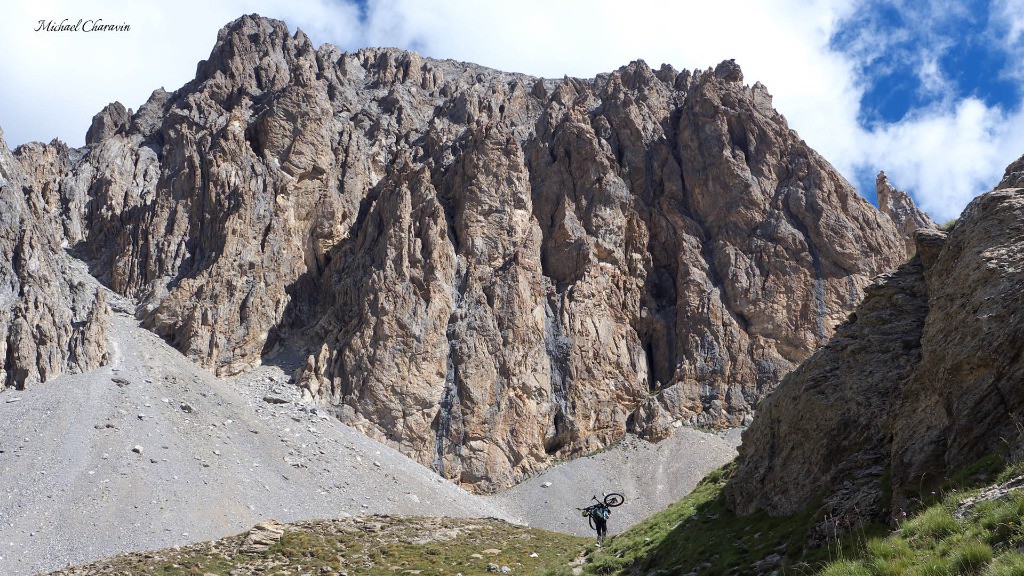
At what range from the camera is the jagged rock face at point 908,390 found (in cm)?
1261

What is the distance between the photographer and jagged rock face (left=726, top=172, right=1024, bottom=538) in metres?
12.6

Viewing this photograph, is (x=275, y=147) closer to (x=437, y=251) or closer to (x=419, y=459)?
(x=437, y=251)

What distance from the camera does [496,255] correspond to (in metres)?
84.6

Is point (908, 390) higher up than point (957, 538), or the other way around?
point (908, 390)

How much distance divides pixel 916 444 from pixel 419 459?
197ft

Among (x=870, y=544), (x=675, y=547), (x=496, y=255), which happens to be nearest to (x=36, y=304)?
(x=496, y=255)

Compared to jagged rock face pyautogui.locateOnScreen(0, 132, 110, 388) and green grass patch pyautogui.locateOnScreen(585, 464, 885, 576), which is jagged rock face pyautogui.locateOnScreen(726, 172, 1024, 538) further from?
jagged rock face pyautogui.locateOnScreen(0, 132, 110, 388)

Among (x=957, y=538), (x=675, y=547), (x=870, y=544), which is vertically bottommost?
(x=675, y=547)

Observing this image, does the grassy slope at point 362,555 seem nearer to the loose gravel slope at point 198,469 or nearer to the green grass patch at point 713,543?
the green grass patch at point 713,543

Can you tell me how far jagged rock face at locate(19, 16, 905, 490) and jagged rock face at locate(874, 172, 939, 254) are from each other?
733 cm

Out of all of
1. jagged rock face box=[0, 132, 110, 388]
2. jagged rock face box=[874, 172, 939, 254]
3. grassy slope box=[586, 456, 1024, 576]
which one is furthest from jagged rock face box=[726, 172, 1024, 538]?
jagged rock face box=[874, 172, 939, 254]

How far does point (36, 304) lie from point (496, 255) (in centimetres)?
4890

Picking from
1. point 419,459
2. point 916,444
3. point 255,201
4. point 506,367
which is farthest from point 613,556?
point 255,201

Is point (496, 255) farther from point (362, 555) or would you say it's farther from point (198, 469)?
point (362, 555)
